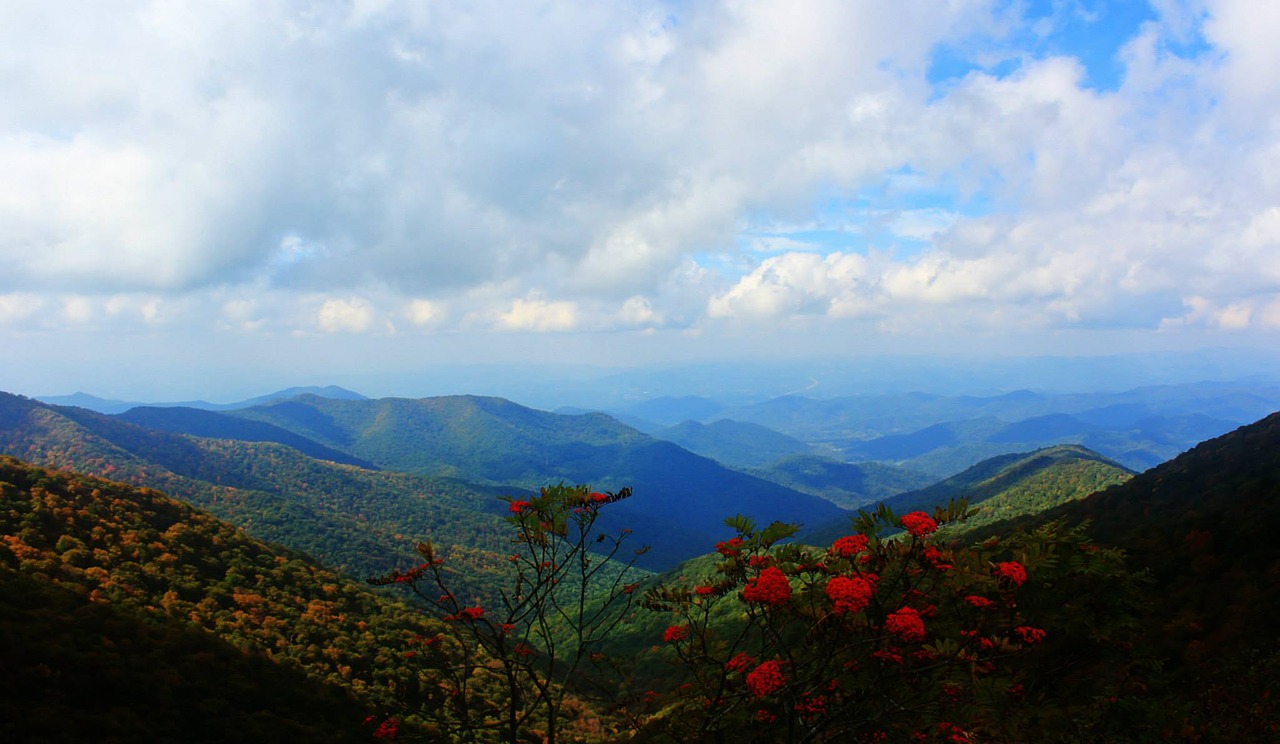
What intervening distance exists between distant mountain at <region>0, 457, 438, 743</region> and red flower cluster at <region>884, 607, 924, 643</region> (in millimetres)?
6294

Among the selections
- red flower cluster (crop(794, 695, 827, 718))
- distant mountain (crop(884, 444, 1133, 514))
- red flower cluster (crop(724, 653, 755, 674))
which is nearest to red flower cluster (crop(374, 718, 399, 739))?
red flower cluster (crop(724, 653, 755, 674))

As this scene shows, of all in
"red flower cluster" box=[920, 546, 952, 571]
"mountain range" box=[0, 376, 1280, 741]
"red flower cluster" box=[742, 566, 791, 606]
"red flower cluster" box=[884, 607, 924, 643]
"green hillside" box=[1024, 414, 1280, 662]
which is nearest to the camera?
"red flower cluster" box=[884, 607, 924, 643]

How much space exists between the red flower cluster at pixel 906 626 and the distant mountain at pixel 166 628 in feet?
20.7

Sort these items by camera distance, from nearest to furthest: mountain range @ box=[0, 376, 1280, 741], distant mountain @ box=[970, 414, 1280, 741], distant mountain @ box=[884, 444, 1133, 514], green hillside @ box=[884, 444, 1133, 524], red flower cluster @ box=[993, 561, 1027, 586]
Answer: red flower cluster @ box=[993, 561, 1027, 586] < distant mountain @ box=[970, 414, 1280, 741] < mountain range @ box=[0, 376, 1280, 741] < green hillside @ box=[884, 444, 1133, 524] < distant mountain @ box=[884, 444, 1133, 514]

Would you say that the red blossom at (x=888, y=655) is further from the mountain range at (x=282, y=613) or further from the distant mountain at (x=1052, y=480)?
the distant mountain at (x=1052, y=480)

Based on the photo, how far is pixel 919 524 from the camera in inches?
232

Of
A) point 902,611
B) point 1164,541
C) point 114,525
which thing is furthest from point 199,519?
point 1164,541

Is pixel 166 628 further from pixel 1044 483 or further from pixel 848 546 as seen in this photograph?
pixel 1044 483

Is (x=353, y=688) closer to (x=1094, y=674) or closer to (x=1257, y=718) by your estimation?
(x=1094, y=674)

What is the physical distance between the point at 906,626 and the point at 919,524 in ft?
3.50

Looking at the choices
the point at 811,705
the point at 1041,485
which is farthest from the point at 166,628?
the point at 1041,485

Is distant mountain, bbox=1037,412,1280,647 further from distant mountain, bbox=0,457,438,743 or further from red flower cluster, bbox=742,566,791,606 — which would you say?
distant mountain, bbox=0,457,438,743

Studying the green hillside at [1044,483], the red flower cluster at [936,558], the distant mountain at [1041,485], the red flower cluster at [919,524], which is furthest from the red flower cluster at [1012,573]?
the green hillside at [1044,483]

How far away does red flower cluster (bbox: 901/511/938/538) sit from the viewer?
5.82 metres
